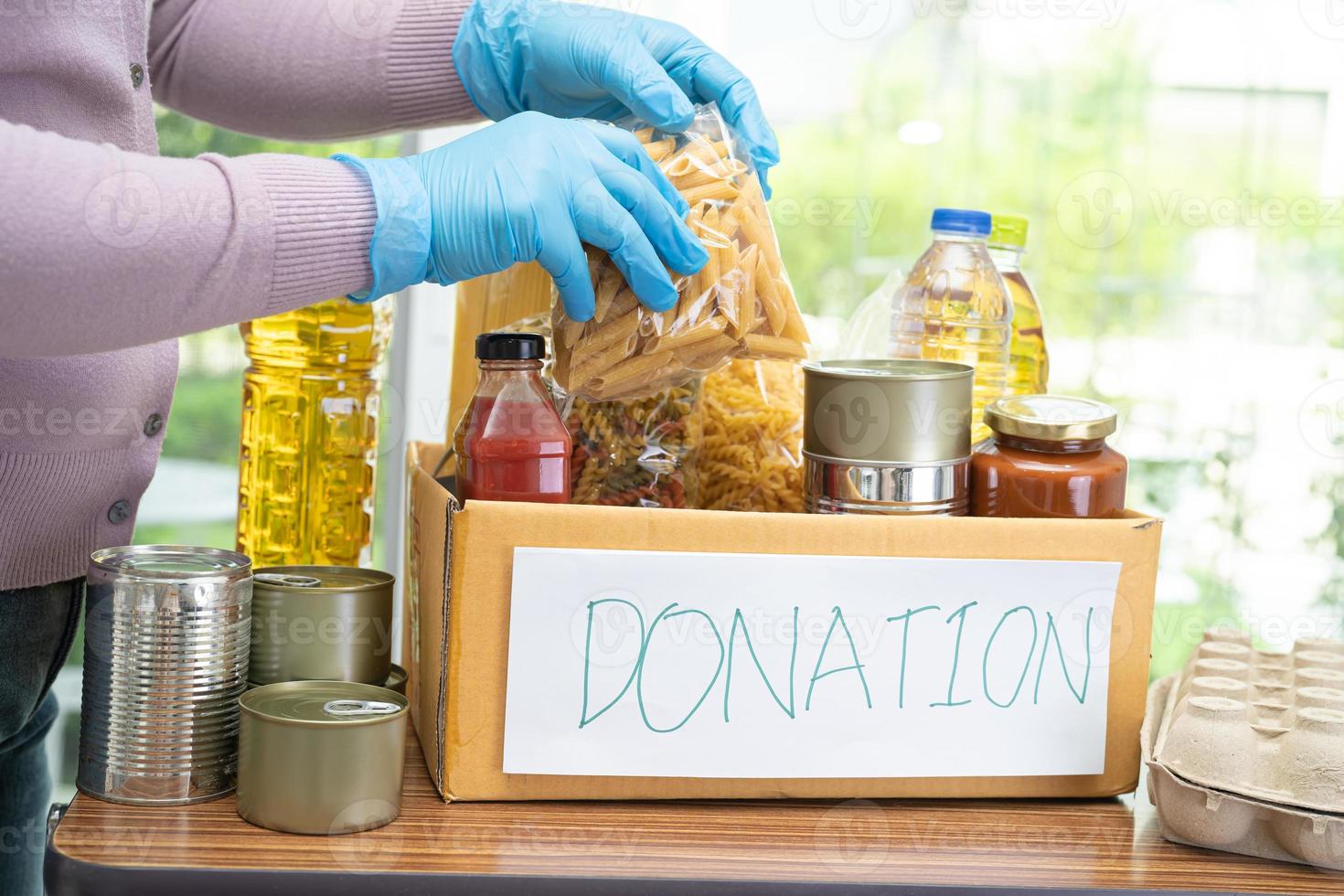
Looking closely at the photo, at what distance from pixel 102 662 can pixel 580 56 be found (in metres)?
0.65

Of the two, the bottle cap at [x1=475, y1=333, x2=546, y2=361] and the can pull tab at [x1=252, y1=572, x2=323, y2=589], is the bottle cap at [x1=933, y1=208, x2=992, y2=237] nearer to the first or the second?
the bottle cap at [x1=475, y1=333, x2=546, y2=361]

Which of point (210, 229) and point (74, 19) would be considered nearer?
point (210, 229)

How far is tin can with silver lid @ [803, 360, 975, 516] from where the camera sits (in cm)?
81

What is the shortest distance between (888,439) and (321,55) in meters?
Answer: 0.72

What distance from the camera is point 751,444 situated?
99 centimetres

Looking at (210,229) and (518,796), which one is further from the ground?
(210,229)

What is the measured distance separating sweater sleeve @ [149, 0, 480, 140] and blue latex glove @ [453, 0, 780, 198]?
1.4 inches

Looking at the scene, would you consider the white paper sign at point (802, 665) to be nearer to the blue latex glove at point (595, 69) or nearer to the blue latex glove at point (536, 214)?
Result: the blue latex glove at point (536, 214)

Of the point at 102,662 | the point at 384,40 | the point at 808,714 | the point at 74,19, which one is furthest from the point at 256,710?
the point at 384,40

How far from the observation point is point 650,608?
0.78 m

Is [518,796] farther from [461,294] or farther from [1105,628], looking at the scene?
[461,294]

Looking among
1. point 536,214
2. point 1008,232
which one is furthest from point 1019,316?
point 536,214

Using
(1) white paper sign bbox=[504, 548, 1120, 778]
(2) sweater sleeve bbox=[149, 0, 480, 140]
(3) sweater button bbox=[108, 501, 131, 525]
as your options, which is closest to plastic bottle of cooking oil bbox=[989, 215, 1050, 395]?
(1) white paper sign bbox=[504, 548, 1120, 778]

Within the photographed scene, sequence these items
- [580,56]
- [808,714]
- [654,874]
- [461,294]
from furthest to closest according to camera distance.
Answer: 1. [461,294]
2. [580,56]
3. [808,714]
4. [654,874]
